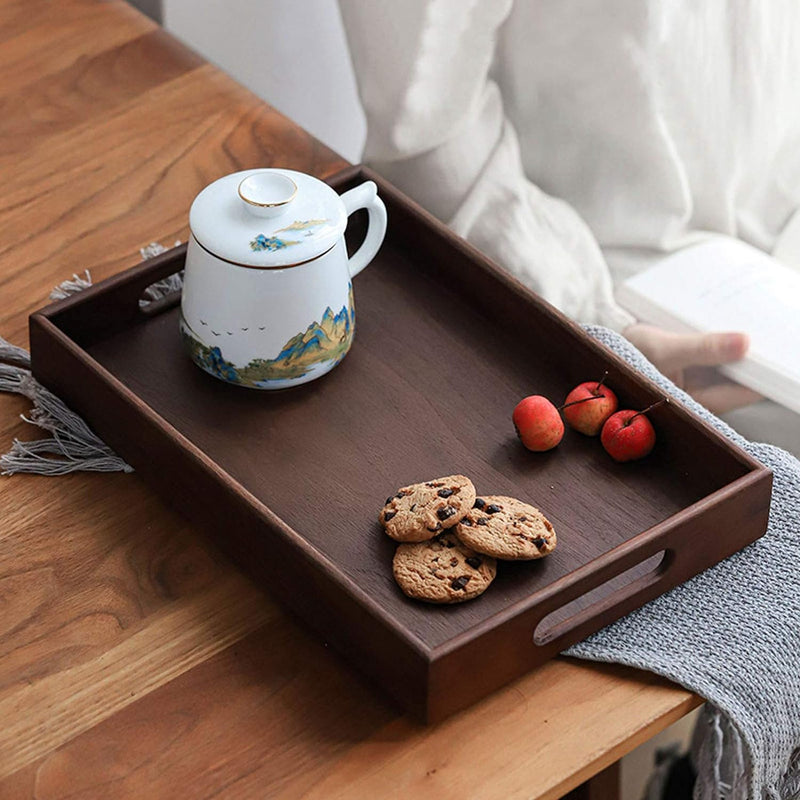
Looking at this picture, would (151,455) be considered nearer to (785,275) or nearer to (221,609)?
(221,609)

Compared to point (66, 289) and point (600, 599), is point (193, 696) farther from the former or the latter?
point (66, 289)

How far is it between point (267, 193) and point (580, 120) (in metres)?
0.57

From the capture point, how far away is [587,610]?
780 mm

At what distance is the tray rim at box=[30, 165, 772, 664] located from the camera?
2.36ft

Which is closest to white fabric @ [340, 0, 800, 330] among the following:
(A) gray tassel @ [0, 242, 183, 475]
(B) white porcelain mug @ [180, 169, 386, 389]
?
(B) white porcelain mug @ [180, 169, 386, 389]

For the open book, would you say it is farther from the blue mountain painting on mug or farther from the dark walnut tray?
the blue mountain painting on mug

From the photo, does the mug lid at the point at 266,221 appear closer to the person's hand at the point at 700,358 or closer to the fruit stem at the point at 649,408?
the fruit stem at the point at 649,408

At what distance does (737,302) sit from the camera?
50.4 inches

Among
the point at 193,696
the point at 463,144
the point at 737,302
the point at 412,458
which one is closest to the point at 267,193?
the point at 412,458

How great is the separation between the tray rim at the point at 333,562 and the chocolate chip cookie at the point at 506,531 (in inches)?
1.3

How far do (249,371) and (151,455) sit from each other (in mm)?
95

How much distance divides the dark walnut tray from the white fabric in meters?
0.24

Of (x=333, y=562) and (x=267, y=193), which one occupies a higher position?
(x=267, y=193)

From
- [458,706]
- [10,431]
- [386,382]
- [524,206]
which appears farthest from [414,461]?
[524,206]
